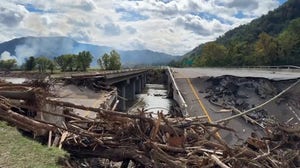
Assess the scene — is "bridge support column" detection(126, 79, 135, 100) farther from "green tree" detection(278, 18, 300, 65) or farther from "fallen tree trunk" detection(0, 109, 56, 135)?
"fallen tree trunk" detection(0, 109, 56, 135)

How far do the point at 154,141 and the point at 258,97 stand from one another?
2027 cm

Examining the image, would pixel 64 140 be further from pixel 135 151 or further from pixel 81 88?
pixel 81 88

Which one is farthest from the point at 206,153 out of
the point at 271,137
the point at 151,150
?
the point at 271,137

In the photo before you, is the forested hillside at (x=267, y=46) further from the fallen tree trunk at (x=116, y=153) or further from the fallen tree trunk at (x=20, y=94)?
the fallen tree trunk at (x=116, y=153)

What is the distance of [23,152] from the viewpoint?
7.35 meters

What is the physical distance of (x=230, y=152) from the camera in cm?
734

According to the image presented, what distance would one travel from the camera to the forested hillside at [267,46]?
92500 mm

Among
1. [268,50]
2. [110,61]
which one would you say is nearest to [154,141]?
[268,50]

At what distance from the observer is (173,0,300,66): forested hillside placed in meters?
92.5

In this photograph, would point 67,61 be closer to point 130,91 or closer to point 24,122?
point 130,91

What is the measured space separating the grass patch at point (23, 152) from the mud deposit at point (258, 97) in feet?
47.9

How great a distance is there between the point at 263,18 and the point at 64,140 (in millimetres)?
178152

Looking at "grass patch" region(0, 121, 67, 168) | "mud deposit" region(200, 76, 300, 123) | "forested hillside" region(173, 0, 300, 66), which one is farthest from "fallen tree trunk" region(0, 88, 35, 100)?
"forested hillside" region(173, 0, 300, 66)

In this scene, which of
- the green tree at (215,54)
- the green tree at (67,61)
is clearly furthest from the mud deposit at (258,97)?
the green tree at (215,54)
